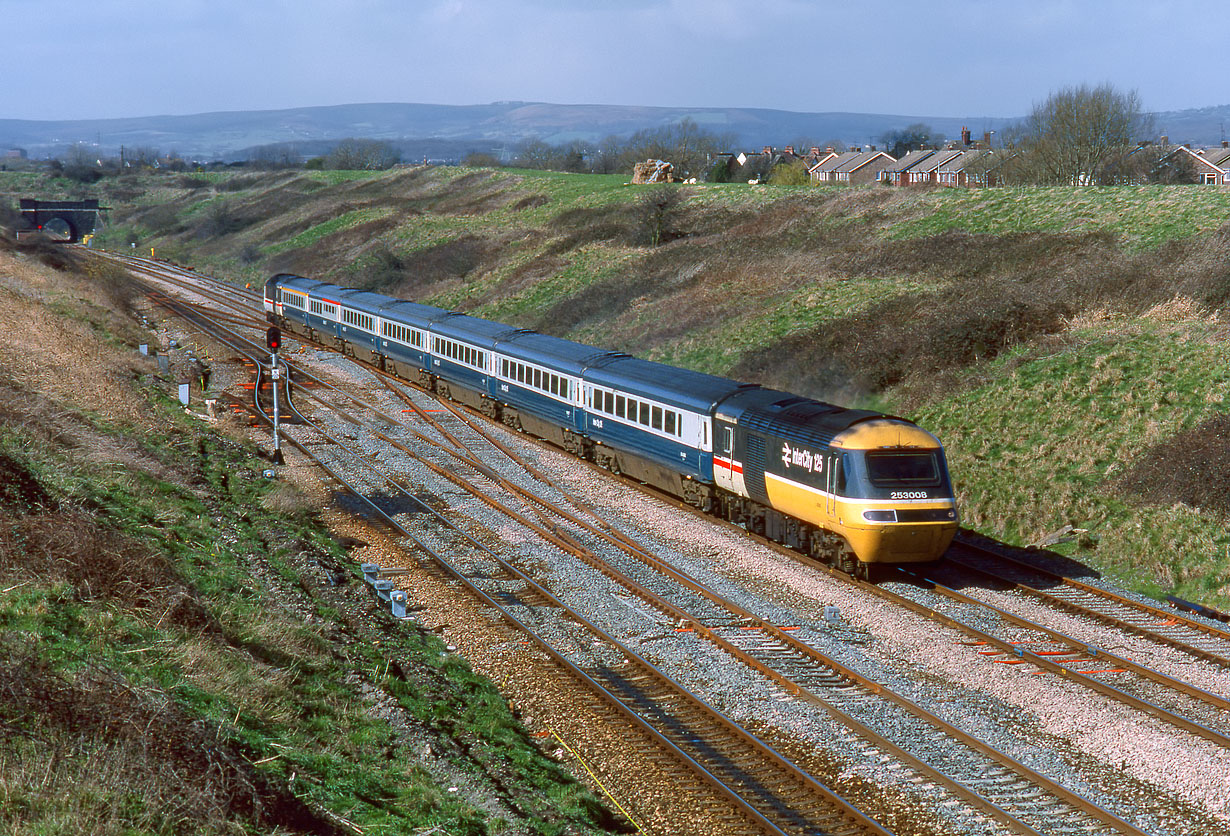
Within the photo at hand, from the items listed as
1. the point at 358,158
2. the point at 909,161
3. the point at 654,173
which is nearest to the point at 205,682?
the point at 654,173

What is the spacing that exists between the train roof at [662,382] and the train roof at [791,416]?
71 centimetres

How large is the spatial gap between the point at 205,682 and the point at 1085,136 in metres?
61.6

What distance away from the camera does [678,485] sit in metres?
25.2

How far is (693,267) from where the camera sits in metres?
54.4

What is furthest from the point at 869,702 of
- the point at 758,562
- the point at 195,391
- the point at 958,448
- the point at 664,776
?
the point at 195,391

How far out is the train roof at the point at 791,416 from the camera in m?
20.2

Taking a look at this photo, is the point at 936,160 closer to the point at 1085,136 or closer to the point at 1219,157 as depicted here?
the point at 1219,157

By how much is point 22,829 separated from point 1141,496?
21079mm

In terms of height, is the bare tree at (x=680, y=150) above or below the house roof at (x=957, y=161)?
above

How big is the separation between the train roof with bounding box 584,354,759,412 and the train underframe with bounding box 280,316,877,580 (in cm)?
168

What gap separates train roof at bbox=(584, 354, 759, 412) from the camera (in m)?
24.3

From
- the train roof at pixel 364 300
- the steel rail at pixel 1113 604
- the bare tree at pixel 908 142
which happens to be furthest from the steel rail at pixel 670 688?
the bare tree at pixel 908 142

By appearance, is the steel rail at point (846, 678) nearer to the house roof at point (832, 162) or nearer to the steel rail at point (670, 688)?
the steel rail at point (670, 688)

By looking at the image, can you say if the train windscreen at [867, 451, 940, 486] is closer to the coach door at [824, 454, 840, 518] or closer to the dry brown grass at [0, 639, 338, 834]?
the coach door at [824, 454, 840, 518]
